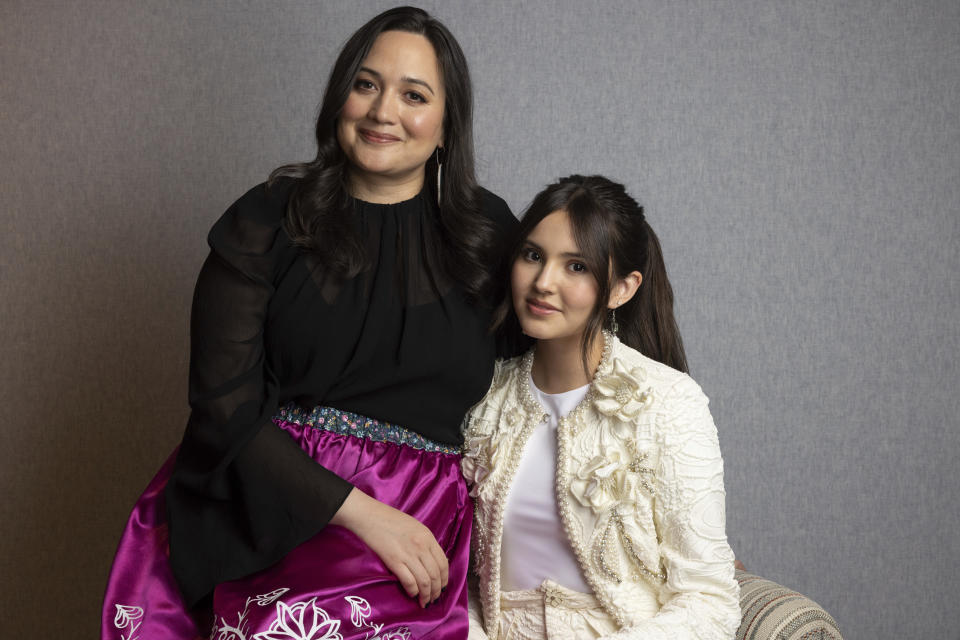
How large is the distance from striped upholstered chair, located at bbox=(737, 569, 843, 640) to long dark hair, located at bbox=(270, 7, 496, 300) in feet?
2.61

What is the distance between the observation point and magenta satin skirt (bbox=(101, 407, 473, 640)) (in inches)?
54.9

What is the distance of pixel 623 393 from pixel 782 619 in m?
0.50

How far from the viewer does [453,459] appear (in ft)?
5.48

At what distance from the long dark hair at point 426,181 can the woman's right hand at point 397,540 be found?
Answer: 43 cm

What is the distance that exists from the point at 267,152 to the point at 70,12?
72cm

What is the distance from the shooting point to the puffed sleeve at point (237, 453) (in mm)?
1444

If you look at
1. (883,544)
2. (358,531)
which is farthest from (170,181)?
(883,544)

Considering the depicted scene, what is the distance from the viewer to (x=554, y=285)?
152 cm

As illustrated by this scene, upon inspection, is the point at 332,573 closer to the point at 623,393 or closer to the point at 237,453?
the point at 237,453

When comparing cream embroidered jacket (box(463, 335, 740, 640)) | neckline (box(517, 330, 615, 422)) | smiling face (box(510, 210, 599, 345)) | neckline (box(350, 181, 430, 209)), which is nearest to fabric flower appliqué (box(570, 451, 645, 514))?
cream embroidered jacket (box(463, 335, 740, 640))

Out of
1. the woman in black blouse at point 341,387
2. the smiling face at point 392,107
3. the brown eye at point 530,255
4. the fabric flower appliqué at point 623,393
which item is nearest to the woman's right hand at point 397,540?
the woman in black blouse at point 341,387

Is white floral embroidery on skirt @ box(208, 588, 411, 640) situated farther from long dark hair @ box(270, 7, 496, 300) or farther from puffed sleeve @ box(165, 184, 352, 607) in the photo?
long dark hair @ box(270, 7, 496, 300)

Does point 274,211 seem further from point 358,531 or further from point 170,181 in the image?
point 170,181

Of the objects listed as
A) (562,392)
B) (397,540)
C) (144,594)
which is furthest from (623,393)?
(144,594)
